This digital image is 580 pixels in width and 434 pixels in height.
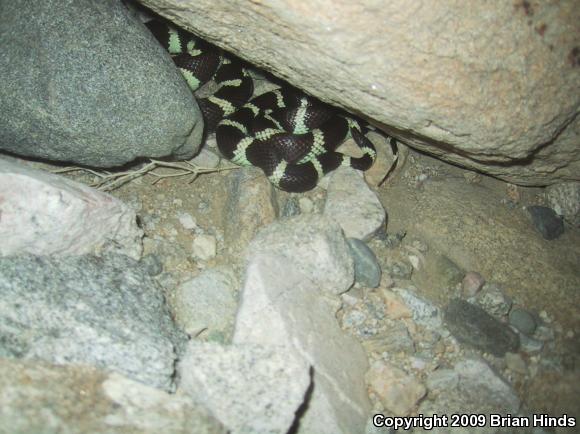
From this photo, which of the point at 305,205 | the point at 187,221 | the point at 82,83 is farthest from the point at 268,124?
the point at 82,83

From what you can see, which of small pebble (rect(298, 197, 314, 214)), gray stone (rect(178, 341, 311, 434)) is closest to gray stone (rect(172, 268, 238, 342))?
gray stone (rect(178, 341, 311, 434))

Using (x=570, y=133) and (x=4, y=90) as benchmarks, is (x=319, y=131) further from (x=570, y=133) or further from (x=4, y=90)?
(x=4, y=90)

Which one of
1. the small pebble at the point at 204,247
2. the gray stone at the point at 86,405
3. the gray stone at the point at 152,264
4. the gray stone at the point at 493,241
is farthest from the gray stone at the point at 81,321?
the gray stone at the point at 493,241

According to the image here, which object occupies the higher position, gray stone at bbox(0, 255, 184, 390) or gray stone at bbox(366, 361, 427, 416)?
gray stone at bbox(366, 361, 427, 416)

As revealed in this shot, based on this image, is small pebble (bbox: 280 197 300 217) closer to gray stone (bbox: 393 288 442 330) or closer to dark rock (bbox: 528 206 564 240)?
gray stone (bbox: 393 288 442 330)

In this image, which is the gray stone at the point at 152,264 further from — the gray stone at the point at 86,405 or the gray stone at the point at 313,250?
the gray stone at the point at 86,405

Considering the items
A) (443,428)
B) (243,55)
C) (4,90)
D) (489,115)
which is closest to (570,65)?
(489,115)
